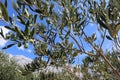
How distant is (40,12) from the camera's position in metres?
5.25

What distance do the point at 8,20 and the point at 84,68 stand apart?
337cm

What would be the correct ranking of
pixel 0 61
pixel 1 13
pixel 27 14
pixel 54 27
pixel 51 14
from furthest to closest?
pixel 0 61 → pixel 54 27 → pixel 51 14 → pixel 27 14 → pixel 1 13

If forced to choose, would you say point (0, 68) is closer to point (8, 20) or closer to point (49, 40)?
point (49, 40)

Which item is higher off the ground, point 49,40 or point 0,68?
point 49,40

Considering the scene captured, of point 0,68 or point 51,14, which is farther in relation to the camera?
point 0,68

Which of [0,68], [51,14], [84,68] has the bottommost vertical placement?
[0,68]

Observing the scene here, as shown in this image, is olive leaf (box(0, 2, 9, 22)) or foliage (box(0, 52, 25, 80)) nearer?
olive leaf (box(0, 2, 9, 22))

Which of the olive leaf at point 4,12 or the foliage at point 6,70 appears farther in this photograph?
the foliage at point 6,70

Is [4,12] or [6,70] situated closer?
[4,12]

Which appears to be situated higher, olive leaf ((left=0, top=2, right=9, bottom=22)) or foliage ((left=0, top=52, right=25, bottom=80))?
olive leaf ((left=0, top=2, right=9, bottom=22))

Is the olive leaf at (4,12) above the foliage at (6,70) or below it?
above

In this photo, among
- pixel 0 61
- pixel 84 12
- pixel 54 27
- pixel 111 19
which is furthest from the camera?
pixel 0 61

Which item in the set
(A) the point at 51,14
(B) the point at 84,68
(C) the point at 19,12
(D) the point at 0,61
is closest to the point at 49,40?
(A) the point at 51,14

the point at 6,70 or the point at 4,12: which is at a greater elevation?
the point at 4,12
